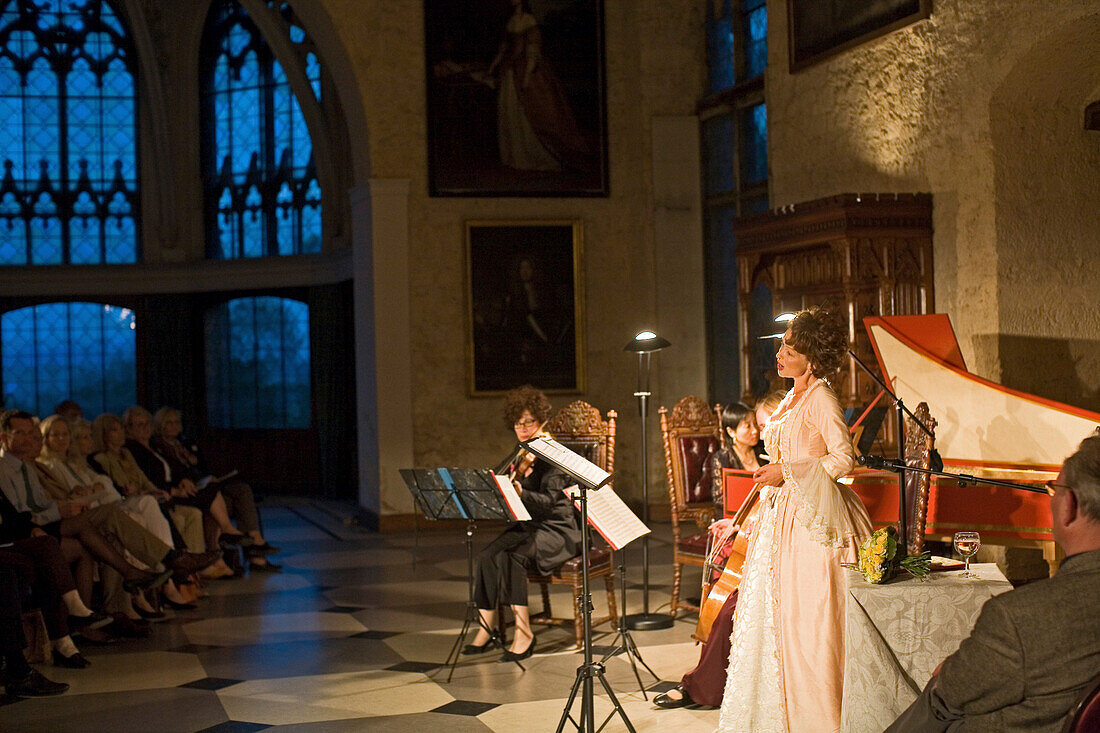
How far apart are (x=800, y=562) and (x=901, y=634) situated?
23.2 inches

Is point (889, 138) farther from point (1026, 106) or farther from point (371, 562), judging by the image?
point (371, 562)

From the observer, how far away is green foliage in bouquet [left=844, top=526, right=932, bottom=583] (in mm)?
3662

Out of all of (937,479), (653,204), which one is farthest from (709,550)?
(653,204)

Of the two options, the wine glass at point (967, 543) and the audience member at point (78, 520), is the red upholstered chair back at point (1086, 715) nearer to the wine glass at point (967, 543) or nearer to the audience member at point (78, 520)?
the wine glass at point (967, 543)

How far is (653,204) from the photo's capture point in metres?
11.2

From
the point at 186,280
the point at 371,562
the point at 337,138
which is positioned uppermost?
the point at 337,138

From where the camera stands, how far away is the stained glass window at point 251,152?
14.5 m

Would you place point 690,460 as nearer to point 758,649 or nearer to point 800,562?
point 758,649

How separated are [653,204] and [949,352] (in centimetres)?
501

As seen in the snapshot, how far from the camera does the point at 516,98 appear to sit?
35.8ft

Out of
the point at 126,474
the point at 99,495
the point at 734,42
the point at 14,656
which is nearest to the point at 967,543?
the point at 14,656

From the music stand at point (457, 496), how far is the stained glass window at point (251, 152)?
8974 millimetres

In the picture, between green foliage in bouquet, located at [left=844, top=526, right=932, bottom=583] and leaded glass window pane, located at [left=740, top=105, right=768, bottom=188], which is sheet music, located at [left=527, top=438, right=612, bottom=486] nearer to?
green foliage in bouquet, located at [left=844, top=526, right=932, bottom=583]

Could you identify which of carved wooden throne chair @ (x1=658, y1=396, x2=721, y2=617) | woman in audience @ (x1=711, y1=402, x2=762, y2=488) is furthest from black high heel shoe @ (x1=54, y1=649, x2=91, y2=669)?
woman in audience @ (x1=711, y1=402, x2=762, y2=488)
